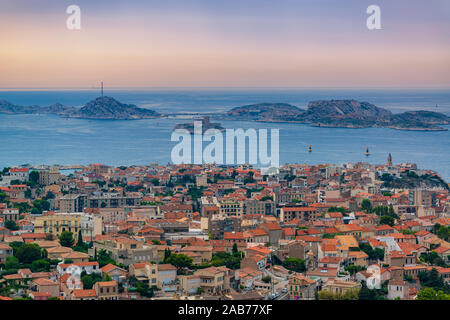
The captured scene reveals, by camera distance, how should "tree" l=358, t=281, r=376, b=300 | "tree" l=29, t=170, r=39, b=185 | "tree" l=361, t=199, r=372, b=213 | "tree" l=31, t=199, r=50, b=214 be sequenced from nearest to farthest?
"tree" l=358, t=281, r=376, b=300, "tree" l=31, t=199, r=50, b=214, "tree" l=361, t=199, r=372, b=213, "tree" l=29, t=170, r=39, b=185

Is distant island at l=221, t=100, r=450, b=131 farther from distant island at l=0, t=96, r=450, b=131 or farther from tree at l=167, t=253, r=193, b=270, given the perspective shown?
tree at l=167, t=253, r=193, b=270

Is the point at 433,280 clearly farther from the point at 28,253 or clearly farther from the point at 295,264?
the point at 28,253

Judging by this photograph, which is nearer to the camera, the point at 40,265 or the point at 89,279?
the point at 89,279

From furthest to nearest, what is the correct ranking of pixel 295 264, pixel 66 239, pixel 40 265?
pixel 66 239 < pixel 295 264 < pixel 40 265

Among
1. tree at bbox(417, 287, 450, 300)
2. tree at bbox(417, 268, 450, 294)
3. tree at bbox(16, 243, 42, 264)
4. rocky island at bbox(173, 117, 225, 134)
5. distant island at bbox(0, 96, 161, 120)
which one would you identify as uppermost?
distant island at bbox(0, 96, 161, 120)

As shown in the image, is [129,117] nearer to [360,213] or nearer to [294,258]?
[360,213]

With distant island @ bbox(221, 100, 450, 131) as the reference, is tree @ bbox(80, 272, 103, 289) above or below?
below

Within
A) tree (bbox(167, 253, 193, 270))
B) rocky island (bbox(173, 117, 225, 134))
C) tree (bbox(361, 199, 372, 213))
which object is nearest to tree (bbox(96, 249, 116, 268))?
tree (bbox(167, 253, 193, 270))

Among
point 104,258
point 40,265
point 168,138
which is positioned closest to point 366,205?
point 104,258

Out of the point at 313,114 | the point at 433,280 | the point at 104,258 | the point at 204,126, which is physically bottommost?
the point at 433,280
